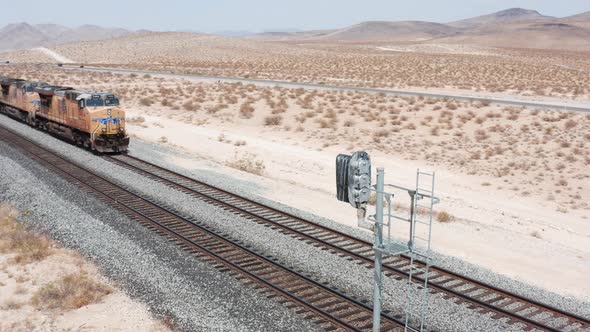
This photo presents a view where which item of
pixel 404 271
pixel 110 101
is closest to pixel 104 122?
pixel 110 101

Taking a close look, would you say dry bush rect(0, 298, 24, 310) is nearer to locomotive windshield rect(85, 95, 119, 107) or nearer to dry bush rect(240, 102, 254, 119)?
locomotive windshield rect(85, 95, 119, 107)

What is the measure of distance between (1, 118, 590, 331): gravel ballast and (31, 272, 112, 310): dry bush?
4.50 m

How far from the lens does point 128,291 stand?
12250 millimetres

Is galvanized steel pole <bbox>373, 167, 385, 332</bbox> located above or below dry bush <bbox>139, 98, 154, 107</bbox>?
above

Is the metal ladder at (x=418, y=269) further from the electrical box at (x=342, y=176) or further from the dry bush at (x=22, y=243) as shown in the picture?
the dry bush at (x=22, y=243)

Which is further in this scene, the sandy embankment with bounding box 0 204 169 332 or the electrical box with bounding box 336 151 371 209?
the sandy embankment with bounding box 0 204 169 332

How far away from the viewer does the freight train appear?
26422mm

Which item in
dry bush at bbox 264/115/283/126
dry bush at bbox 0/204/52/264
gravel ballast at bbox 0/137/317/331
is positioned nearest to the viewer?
gravel ballast at bbox 0/137/317/331

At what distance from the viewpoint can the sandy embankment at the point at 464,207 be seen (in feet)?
48.3

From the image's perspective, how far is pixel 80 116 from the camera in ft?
89.1

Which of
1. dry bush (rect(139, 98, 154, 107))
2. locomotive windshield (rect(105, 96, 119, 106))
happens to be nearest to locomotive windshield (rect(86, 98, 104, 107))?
locomotive windshield (rect(105, 96, 119, 106))

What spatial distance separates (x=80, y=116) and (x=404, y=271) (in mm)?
19950

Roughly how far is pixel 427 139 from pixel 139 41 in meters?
154

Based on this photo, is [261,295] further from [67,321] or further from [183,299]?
[67,321]
